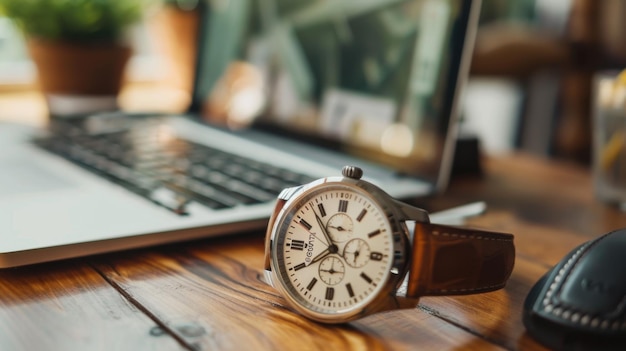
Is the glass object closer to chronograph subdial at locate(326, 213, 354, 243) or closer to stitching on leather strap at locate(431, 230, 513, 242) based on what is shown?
stitching on leather strap at locate(431, 230, 513, 242)

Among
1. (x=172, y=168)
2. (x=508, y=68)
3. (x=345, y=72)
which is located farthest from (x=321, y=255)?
(x=508, y=68)

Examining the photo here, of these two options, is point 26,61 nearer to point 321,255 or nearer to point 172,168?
point 172,168

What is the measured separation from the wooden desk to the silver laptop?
2 centimetres

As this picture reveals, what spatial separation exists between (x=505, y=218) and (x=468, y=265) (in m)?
0.30

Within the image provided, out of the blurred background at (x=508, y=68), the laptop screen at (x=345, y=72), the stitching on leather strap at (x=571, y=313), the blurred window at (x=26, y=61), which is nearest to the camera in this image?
the stitching on leather strap at (x=571, y=313)

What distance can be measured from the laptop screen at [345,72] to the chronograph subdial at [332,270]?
31 centimetres

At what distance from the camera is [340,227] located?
17.4 inches

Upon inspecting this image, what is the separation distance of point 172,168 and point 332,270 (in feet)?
1.15

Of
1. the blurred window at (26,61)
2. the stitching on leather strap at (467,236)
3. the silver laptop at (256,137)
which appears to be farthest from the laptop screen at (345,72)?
the blurred window at (26,61)

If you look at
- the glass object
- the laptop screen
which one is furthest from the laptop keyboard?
the glass object

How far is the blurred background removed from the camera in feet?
4.24

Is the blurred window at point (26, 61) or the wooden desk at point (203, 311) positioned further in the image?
the blurred window at point (26, 61)

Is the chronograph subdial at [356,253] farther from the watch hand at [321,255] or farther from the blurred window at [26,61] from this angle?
the blurred window at [26,61]

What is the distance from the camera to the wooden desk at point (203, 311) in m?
0.40
